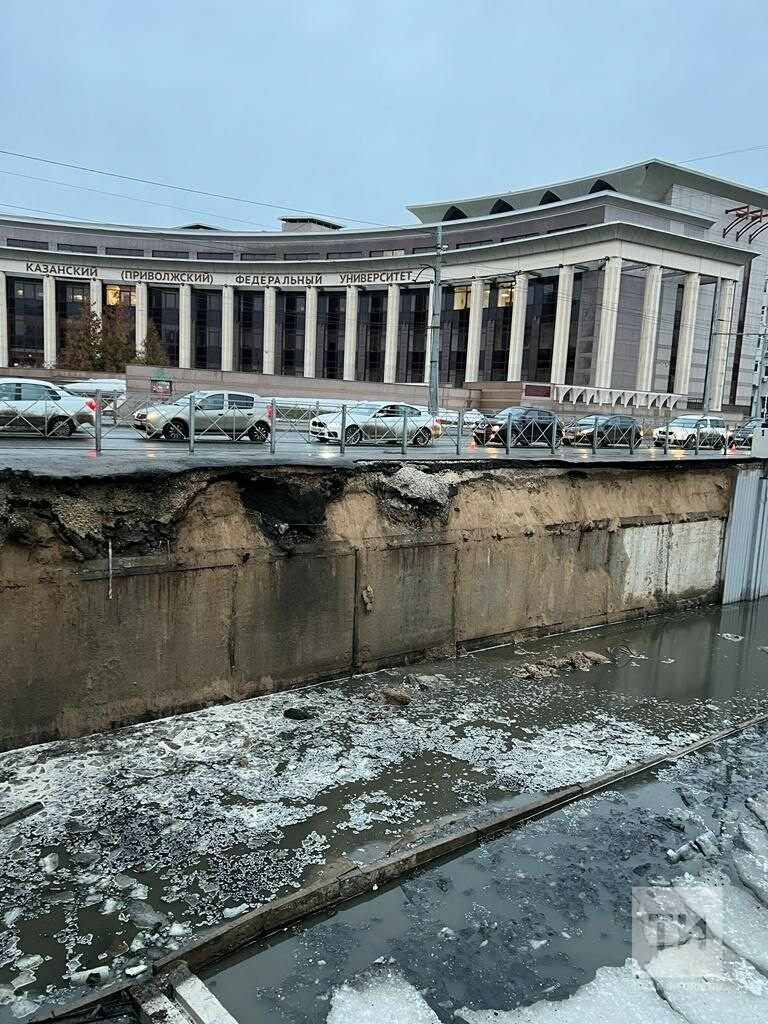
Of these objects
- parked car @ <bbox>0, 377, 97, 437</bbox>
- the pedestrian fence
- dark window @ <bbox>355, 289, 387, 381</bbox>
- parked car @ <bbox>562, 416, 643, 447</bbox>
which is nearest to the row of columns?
dark window @ <bbox>355, 289, 387, 381</bbox>

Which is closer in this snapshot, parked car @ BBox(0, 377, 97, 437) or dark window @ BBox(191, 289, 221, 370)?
parked car @ BBox(0, 377, 97, 437)

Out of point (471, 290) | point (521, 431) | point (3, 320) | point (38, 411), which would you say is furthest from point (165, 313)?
point (521, 431)

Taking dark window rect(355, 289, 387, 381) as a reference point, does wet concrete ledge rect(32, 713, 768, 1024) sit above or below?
below

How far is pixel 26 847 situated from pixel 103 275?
248ft

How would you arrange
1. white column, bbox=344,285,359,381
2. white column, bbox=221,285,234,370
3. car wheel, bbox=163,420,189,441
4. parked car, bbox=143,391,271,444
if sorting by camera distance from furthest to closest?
1. white column, bbox=221,285,234,370
2. white column, bbox=344,285,359,381
3. car wheel, bbox=163,420,189,441
4. parked car, bbox=143,391,271,444

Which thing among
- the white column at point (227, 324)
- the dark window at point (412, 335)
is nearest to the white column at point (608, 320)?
the dark window at point (412, 335)

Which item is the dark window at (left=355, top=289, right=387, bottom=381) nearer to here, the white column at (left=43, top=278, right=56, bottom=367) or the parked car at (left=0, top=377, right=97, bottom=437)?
the white column at (left=43, top=278, right=56, bottom=367)

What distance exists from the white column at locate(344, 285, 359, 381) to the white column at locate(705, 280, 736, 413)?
3340 cm

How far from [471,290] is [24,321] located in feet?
155

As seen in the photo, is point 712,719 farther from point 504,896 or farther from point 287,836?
point 287,836

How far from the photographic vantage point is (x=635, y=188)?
214 feet

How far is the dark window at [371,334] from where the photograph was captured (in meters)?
70.2

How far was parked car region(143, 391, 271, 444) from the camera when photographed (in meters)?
15.5

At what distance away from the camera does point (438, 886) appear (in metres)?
6.25
